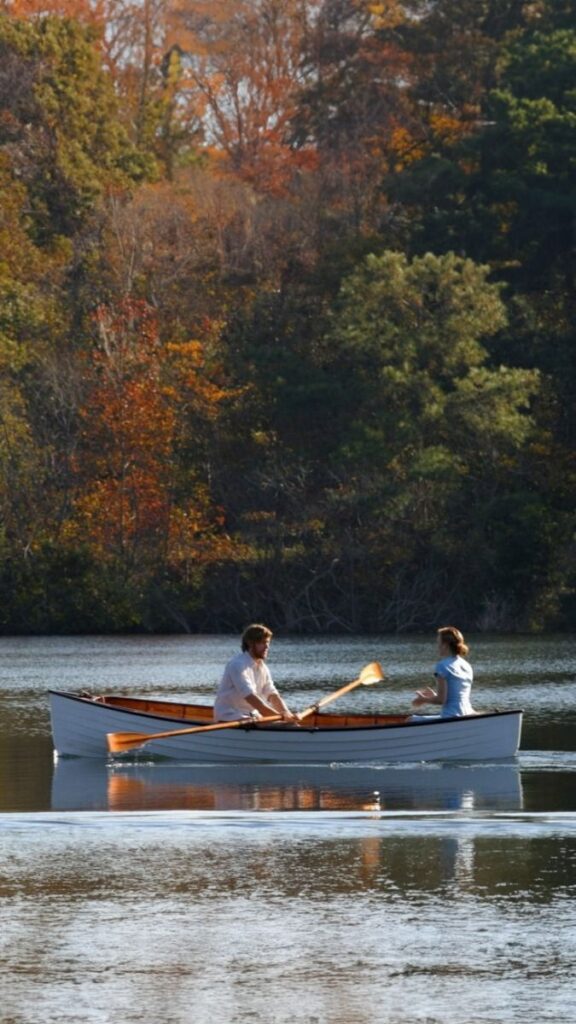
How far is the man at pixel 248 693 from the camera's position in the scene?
22.4m

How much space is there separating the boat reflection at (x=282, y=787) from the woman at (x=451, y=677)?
0.67 metres

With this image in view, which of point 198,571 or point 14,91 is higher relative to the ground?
point 14,91

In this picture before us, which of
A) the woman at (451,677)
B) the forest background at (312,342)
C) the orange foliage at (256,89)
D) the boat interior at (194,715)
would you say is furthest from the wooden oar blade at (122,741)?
the orange foliage at (256,89)

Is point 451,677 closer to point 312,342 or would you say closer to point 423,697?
point 423,697

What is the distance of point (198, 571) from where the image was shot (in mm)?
61000

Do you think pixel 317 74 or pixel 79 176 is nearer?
pixel 79 176

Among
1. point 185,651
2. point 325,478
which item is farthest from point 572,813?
point 325,478

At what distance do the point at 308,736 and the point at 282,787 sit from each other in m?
1.66

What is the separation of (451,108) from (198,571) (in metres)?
18.8

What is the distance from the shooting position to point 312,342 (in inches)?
2466

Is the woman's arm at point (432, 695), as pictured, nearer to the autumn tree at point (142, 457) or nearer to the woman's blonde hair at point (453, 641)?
the woman's blonde hair at point (453, 641)

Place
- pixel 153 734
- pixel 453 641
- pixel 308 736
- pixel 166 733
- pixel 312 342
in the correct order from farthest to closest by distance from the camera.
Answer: pixel 312 342 → pixel 153 734 → pixel 166 733 → pixel 308 736 → pixel 453 641

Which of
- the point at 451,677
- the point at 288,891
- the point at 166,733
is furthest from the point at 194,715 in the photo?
the point at 288,891

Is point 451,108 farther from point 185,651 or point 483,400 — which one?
point 185,651
